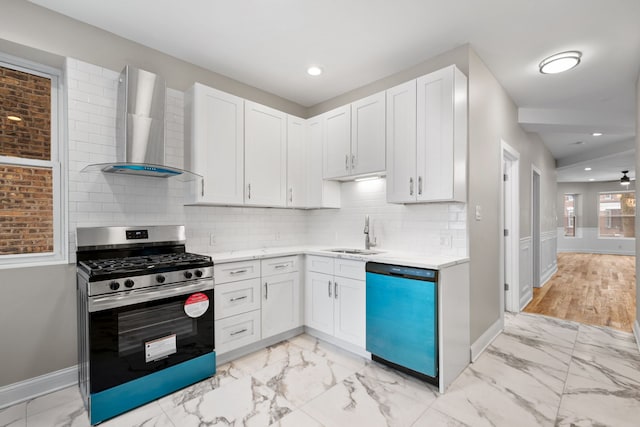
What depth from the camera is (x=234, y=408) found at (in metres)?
2.07

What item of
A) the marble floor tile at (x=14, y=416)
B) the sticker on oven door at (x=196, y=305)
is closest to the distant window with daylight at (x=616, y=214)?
the sticker on oven door at (x=196, y=305)

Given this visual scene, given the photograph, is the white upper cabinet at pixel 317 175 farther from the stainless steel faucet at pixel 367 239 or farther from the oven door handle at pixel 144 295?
the oven door handle at pixel 144 295

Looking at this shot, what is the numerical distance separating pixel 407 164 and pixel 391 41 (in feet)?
3.56

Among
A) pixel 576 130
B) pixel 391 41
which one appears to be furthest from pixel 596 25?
pixel 576 130

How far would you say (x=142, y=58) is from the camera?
2.76 meters

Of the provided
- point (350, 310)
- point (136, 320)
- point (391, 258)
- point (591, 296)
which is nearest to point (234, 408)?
point (136, 320)

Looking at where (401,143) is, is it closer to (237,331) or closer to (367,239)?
(367,239)

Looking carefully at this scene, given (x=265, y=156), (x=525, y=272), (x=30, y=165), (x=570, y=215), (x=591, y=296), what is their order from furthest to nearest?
(x=570, y=215), (x=591, y=296), (x=525, y=272), (x=265, y=156), (x=30, y=165)

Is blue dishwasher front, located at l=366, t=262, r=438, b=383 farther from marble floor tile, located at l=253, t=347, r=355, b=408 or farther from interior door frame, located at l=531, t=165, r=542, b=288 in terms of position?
interior door frame, located at l=531, t=165, r=542, b=288

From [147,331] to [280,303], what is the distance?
4.13ft

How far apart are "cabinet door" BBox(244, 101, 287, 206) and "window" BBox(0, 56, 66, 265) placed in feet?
5.07

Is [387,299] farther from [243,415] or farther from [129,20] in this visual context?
[129,20]

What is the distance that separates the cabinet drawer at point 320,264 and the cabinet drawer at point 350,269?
8 centimetres

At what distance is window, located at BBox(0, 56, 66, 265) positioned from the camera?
2227 millimetres
